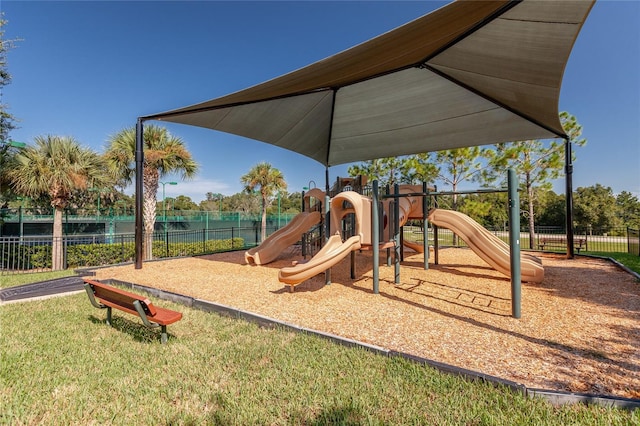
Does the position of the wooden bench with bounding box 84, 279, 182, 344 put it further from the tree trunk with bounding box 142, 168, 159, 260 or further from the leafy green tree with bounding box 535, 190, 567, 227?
the leafy green tree with bounding box 535, 190, 567, 227

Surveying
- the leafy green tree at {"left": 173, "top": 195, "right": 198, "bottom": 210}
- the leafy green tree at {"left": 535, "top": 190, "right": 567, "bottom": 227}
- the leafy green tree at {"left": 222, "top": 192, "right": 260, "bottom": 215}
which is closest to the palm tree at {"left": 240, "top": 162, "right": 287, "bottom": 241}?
the leafy green tree at {"left": 222, "top": 192, "right": 260, "bottom": 215}

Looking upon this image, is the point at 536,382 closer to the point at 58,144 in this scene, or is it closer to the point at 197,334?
the point at 197,334

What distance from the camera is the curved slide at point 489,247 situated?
6.77 m

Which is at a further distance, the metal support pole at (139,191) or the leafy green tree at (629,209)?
the leafy green tree at (629,209)

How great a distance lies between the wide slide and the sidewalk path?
15.4 ft

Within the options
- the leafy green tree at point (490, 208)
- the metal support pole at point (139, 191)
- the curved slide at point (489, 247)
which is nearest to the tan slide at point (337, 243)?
the curved slide at point (489, 247)

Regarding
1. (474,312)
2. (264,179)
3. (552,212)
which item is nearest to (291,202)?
(264,179)

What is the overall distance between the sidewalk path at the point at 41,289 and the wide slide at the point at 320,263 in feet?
15.4

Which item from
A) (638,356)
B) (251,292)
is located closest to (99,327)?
(251,292)

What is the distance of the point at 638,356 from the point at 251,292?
601cm

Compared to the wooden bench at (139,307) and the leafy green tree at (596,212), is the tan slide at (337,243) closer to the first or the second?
the wooden bench at (139,307)

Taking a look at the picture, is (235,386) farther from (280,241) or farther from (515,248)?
(280,241)

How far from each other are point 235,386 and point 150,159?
44.6ft

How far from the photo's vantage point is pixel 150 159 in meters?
13.4
